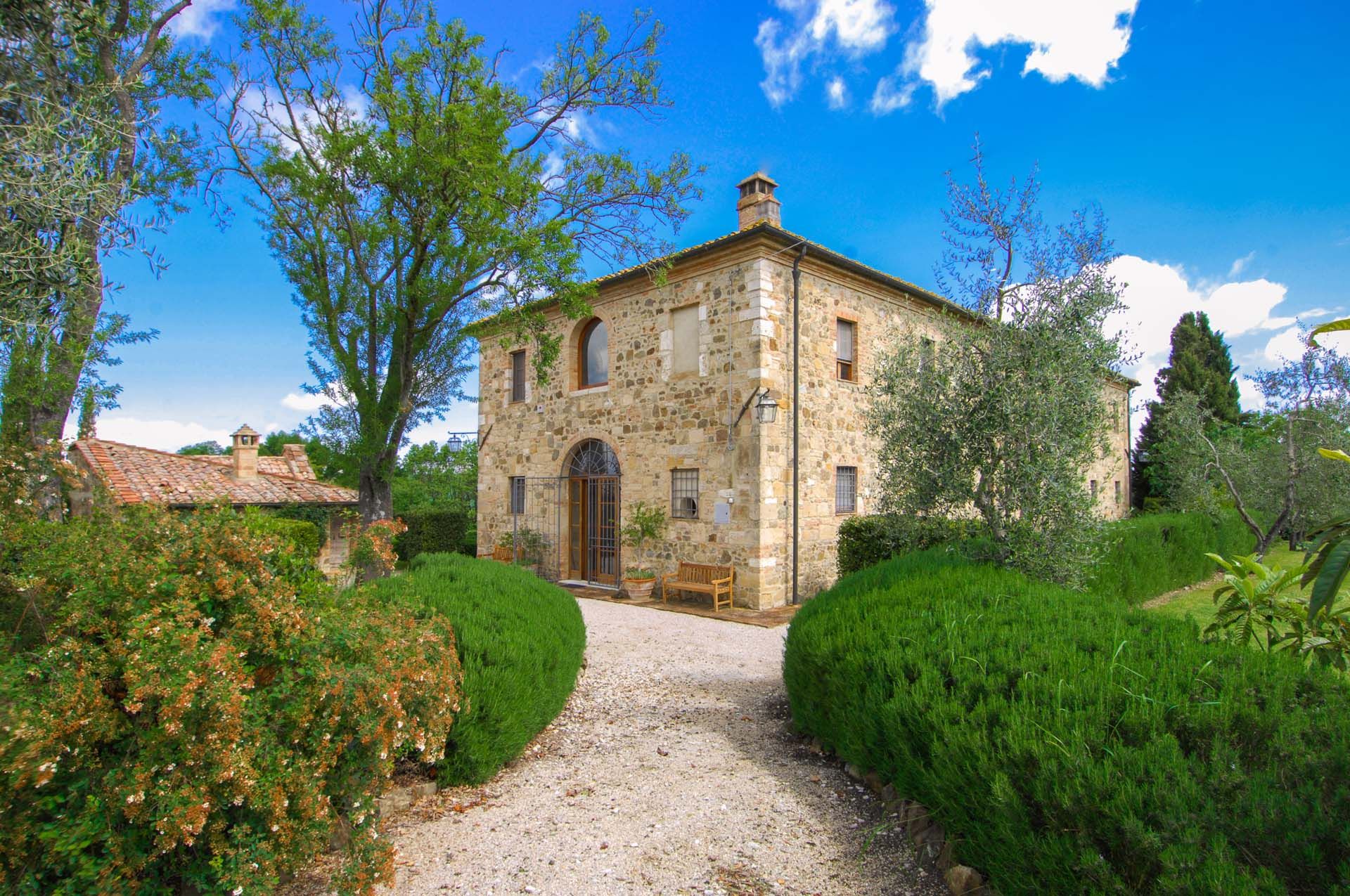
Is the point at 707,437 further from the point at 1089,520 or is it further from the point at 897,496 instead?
the point at 1089,520

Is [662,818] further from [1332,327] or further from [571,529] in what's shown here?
[571,529]

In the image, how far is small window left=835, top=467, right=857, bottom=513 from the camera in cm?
1214

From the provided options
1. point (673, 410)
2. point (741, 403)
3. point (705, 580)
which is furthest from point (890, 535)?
point (673, 410)

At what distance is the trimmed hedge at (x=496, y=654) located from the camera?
4008 mm

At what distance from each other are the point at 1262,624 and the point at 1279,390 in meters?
11.9

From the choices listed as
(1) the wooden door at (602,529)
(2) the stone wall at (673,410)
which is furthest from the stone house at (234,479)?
(2) the stone wall at (673,410)

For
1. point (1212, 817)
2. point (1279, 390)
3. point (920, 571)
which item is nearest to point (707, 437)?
point (920, 571)

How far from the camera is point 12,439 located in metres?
4.54

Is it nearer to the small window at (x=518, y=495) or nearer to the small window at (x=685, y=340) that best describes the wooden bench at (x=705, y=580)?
the small window at (x=685, y=340)

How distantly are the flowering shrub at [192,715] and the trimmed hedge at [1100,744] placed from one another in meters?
2.40

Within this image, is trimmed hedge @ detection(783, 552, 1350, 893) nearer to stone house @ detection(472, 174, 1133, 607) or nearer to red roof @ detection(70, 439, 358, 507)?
stone house @ detection(472, 174, 1133, 607)

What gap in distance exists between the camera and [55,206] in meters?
3.56

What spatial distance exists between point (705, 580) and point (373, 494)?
539 centimetres

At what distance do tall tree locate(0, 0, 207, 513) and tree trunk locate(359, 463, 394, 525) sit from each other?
3476mm
